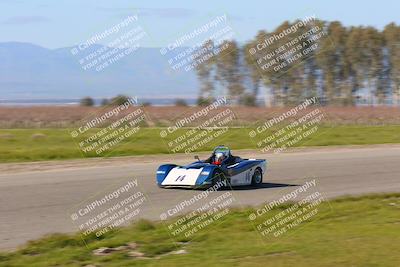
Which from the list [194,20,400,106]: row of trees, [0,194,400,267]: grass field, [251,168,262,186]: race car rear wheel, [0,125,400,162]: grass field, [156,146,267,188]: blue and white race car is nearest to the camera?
[0,194,400,267]: grass field

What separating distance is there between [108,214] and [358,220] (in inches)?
170

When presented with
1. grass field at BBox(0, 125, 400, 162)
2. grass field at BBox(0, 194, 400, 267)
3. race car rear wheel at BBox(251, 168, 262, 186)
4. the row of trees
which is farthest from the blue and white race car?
the row of trees

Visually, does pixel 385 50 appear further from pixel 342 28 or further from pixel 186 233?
pixel 186 233

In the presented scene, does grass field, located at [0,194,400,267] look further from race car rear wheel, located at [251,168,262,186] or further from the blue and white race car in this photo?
race car rear wheel, located at [251,168,262,186]

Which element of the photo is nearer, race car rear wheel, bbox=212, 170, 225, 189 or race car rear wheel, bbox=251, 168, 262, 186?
race car rear wheel, bbox=212, 170, 225, 189

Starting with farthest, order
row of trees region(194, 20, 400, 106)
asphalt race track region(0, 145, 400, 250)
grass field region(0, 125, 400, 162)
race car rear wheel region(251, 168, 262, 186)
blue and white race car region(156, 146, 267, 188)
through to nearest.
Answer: row of trees region(194, 20, 400, 106), grass field region(0, 125, 400, 162), race car rear wheel region(251, 168, 262, 186), blue and white race car region(156, 146, 267, 188), asphalt race track region(0, 145, 400, 250)

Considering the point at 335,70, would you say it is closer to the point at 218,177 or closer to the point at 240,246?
the point at 218,177

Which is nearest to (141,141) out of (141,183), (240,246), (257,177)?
(141,183)

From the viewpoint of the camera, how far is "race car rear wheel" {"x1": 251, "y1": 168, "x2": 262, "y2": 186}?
18.8 metres

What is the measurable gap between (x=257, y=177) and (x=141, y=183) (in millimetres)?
2813

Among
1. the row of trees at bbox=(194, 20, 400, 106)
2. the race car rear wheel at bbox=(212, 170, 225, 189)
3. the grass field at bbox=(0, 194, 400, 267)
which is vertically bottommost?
the grass field at bbox=(0, 194, 400, 267)

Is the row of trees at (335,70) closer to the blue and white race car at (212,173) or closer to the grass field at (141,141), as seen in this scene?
the grass field at (141,141)

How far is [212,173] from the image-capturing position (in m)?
17.2

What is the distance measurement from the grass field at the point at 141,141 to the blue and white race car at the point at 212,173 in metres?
9.01
